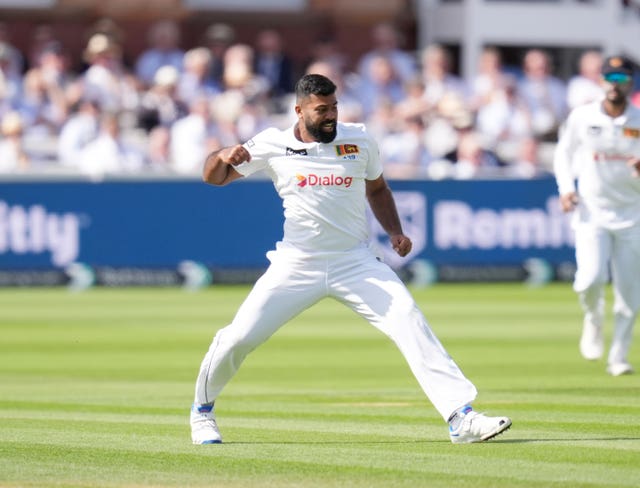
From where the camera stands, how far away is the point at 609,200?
1445 cm

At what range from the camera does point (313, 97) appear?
9703 mm

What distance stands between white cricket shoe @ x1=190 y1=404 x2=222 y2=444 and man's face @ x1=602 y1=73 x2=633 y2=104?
556cm

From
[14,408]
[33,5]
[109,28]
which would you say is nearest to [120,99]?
[109,28]

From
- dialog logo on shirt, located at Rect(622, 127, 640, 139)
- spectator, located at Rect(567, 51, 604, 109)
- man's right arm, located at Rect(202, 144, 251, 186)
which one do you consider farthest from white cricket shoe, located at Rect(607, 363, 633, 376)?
spectator, located at Rect(567, 51, 604, 109)

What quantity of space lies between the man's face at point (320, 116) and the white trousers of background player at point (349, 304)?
27.0 inches

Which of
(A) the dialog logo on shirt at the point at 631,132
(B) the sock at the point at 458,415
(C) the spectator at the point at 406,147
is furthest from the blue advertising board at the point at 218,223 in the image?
(B) the sock at the point at 458,415

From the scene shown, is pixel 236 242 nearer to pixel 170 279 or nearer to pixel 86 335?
pixel 170 279

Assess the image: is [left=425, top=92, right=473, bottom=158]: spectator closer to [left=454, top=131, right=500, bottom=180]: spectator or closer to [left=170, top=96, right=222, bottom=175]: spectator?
[left=454, top=131, right=500, bottom=180]: spectator

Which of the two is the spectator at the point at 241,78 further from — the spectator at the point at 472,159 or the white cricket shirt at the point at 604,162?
the white cricket shirt at the point at 604,162

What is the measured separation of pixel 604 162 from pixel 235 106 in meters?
11.8

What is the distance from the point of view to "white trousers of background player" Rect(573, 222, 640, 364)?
14320 millimetres

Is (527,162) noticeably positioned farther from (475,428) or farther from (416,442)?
(475,428)

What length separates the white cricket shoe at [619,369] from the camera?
14.1m

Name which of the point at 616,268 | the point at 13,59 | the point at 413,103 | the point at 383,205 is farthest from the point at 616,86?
the point at 13,59
